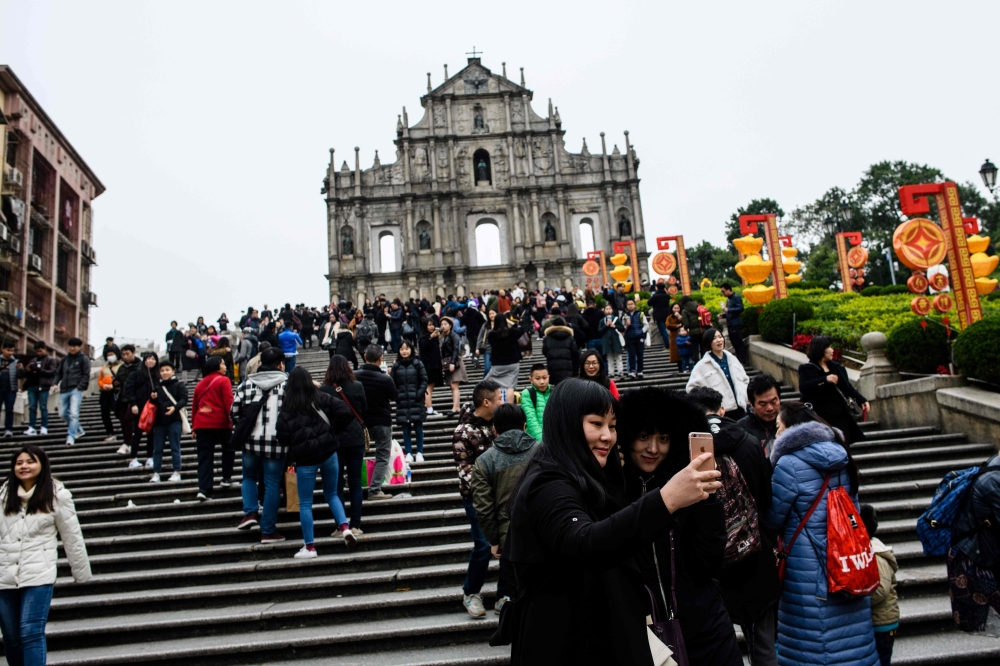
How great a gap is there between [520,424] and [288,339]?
35.1 ft

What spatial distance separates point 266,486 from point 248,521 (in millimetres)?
548

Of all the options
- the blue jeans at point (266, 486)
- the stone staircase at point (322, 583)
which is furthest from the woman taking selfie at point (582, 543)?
the blue jeans at point (266, 486)

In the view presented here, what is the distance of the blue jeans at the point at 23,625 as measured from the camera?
4281mm

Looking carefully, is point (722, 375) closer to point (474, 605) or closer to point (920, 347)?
point (474, 605)

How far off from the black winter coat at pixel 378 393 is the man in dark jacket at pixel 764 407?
4.06 metres

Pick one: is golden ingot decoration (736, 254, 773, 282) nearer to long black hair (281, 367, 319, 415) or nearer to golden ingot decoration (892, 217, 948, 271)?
golden ingot decoration (892, 217, 948, 271)

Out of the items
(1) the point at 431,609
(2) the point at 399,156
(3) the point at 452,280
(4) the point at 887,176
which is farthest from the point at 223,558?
(4) the point at 887,176

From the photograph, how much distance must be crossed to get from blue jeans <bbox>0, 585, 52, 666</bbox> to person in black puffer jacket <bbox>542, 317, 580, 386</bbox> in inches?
235

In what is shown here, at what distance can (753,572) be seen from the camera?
3.20 meters

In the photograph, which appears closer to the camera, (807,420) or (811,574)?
(811,574)

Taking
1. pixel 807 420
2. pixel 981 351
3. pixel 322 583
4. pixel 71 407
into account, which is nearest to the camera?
pixel 807 420

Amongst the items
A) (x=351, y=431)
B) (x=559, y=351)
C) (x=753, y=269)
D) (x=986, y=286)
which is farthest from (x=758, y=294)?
(x=351, y=431)

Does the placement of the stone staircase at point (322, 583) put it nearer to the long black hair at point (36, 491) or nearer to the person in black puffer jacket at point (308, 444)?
the person in black puffer jacket at point (308, 444)

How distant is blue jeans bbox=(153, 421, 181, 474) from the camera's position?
8.60 m
